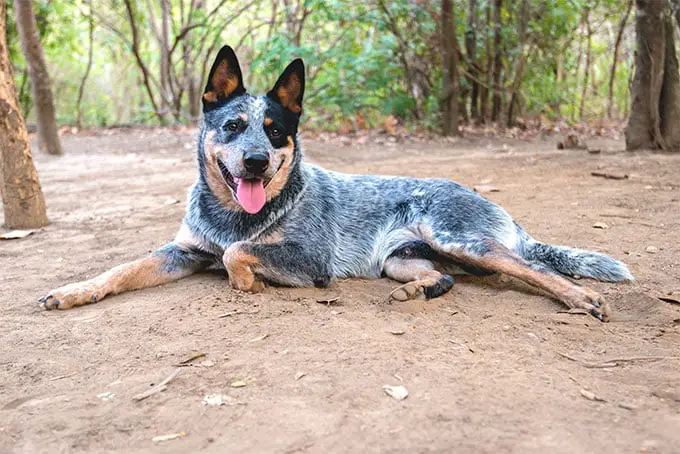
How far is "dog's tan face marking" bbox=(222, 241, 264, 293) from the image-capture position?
12.2 feet

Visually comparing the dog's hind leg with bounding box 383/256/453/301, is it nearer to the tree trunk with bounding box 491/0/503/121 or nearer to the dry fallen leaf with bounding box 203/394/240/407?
the dry fallen leaf with bounding box 203/394/240/407

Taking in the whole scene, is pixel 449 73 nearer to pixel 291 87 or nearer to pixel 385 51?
pixel 385 51

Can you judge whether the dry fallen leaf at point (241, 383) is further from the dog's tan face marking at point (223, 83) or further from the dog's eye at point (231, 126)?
the dog's tan face marking at point (223, 83)

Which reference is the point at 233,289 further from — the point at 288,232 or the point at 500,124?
the point at 500,124

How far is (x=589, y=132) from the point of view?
12.2 meters

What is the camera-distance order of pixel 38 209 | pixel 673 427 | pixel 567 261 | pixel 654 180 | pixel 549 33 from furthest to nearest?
1. pixel 549 33
2. pixel 654 180
3. pixel 38 209
4. pixel 567 261
5. pixel 673 427

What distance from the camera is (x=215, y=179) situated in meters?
4.05

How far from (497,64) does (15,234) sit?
29.4ft

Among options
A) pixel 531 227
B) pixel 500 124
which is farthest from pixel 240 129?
pixel 500 124

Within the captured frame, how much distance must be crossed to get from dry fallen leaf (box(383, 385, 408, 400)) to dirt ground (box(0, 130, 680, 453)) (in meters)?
0.02

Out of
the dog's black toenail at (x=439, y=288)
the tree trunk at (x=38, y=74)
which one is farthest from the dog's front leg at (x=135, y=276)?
the tree trunk at (x=38, y=74)

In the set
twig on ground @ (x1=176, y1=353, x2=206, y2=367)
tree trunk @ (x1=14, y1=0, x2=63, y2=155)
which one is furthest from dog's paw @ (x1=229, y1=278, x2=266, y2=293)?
tree trunk @ (x1=14, y1=0, x2=63, y2=155)

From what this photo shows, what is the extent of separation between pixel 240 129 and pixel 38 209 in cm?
266

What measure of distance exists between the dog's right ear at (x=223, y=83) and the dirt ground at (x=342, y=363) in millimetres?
1145
